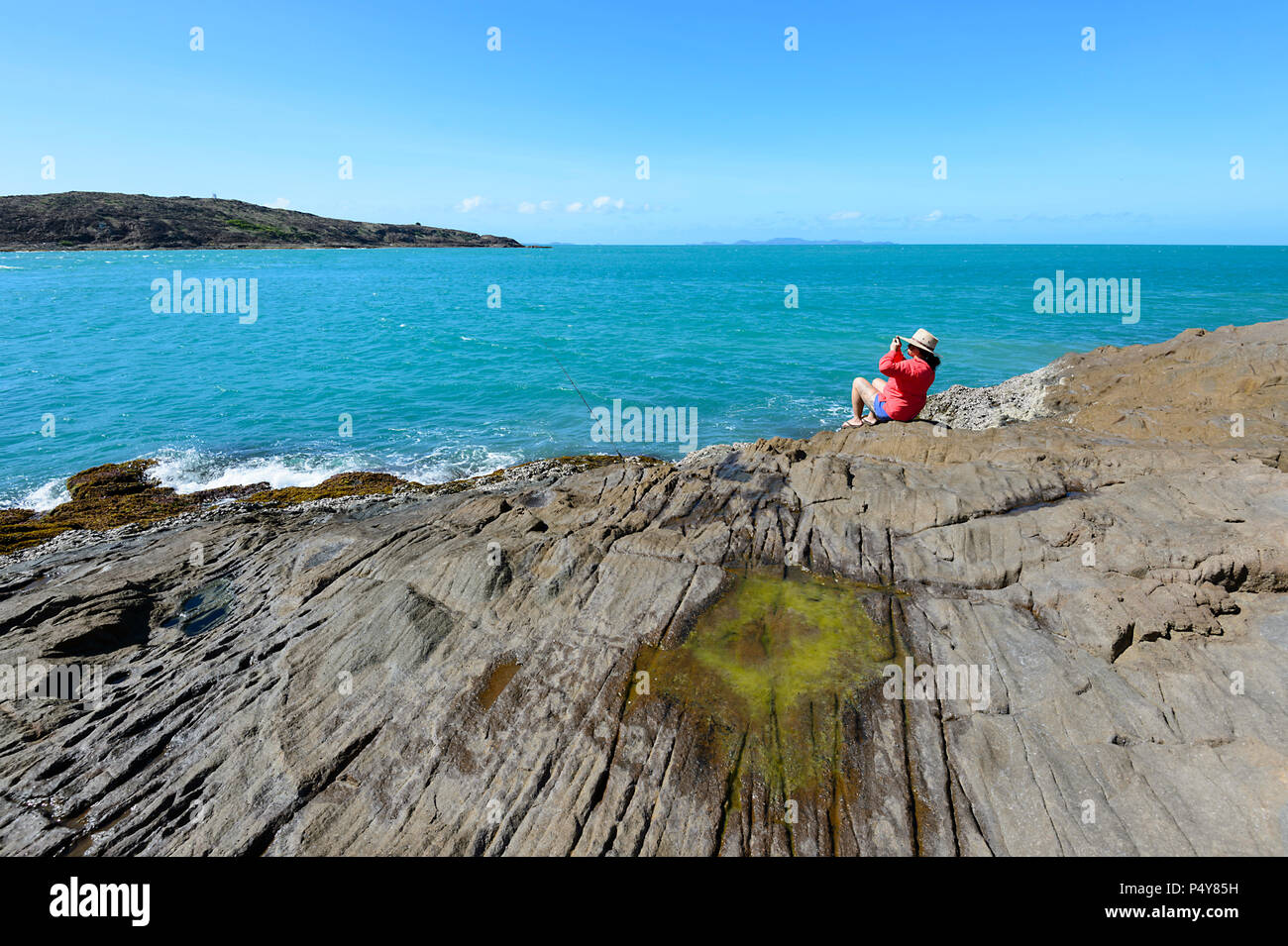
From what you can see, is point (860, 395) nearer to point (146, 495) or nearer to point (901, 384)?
point (901, 384)

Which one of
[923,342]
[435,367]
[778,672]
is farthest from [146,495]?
[923,342]

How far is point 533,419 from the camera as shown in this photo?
24.8 meters

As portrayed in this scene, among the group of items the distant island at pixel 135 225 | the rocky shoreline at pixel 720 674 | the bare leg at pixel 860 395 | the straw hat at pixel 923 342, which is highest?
the distant island at pixel 135 225

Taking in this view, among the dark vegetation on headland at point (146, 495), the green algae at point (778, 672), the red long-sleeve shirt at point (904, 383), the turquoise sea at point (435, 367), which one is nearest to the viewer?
the green algae at point (778, 672)

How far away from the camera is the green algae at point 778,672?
5855 millimetres

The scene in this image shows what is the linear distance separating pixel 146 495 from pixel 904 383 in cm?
2082

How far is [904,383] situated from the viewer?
41.5ft

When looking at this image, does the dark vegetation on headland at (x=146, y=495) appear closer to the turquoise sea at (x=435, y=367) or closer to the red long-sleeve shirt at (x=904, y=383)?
the turquoise sea at (x=435, y=367)

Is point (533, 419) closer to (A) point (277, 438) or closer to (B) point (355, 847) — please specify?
(A) point (277, 438)

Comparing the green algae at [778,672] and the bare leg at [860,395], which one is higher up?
the bare leg at [860,395]

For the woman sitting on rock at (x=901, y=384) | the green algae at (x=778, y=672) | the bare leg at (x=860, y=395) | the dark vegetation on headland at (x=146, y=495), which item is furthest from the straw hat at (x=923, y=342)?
the dark vegetation on headland at (x=146, y=495)
